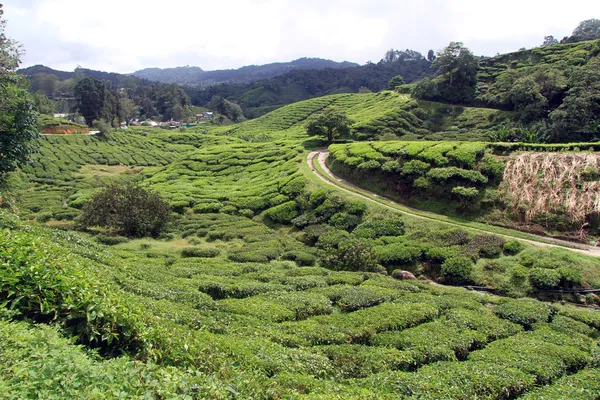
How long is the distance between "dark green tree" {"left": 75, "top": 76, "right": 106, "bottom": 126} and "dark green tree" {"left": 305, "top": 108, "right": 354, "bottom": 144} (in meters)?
57.9

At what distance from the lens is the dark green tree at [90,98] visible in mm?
79500

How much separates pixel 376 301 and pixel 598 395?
24.5ft

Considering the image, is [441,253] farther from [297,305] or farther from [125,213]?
[125,213]

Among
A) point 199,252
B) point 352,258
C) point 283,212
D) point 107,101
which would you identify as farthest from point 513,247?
point 107,101

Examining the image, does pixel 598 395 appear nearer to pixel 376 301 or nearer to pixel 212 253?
pixel 376 301

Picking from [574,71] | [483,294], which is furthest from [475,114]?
[483,294]

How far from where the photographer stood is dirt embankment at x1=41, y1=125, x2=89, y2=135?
2795 inches

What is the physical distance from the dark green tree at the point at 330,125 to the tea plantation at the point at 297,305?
41.8 ft

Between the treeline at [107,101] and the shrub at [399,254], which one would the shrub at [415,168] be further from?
the treeline at [107,101]

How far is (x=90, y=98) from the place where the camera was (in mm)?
80562

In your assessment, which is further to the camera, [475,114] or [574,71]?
[475,114]

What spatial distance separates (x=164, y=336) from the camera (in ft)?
23.3

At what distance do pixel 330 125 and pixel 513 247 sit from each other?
32.4 metres

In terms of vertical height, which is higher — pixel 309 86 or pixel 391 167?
pixel 309 86
